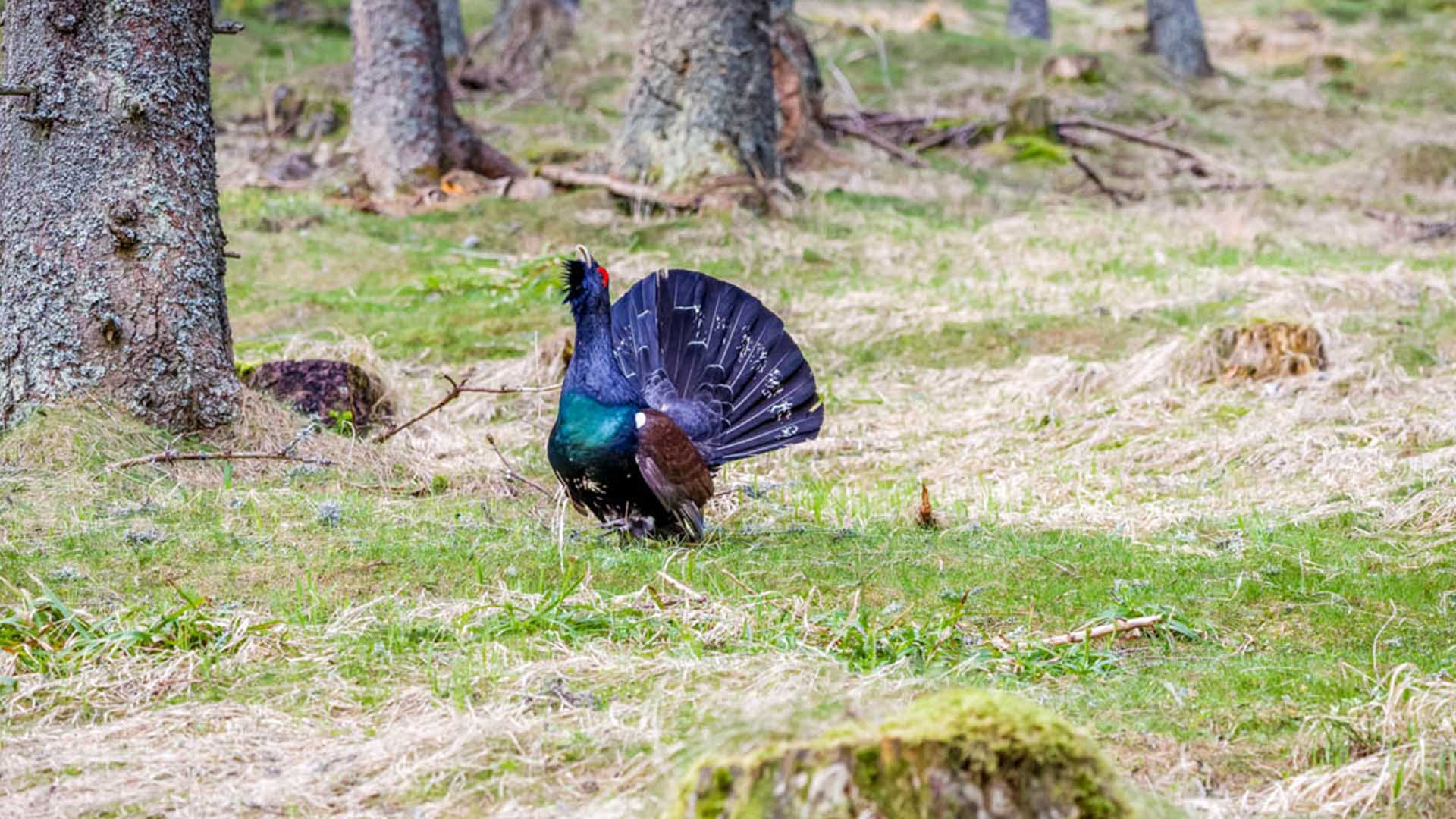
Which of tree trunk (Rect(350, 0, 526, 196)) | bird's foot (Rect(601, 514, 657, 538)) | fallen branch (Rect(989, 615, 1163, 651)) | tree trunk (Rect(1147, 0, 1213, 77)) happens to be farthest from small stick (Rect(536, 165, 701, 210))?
tree trunk (Rect(1147, 0, 1213, 77))

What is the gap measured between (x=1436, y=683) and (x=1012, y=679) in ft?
3.65

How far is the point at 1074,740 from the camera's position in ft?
8.52

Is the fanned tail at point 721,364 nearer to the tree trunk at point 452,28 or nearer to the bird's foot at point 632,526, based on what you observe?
the bird's foot at point 632,526

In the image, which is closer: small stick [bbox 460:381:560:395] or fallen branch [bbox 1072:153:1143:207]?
small stick [bbox 460:381:560:395]

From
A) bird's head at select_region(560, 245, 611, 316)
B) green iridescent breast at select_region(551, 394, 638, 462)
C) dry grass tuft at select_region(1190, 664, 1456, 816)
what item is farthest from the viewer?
bird's head at select_region(560, 245, 611, 316)

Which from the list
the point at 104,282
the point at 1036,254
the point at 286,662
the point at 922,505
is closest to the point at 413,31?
the point at 1036,254

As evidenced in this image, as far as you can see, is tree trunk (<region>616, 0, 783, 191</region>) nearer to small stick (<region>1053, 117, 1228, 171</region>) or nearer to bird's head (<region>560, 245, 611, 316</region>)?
small stick (<region>1053, 117, 1228, 171</region>)

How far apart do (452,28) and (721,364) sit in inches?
728

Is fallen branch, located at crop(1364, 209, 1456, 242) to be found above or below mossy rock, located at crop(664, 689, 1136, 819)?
below

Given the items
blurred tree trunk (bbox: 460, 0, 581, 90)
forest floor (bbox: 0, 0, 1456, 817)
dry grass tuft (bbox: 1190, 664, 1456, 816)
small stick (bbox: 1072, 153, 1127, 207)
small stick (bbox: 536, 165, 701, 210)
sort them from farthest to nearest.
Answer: blurred tree trunk (bbox: 460, 0, 581, 90), small stick (bbox: 1072, 153, 1127, 207), small stick (bbox: 536, 165, 701, 210), forest floor (bbox: 0, 0, 1456, 817), dry grass tuft (bbox: 1190, 664, 1456, 816)

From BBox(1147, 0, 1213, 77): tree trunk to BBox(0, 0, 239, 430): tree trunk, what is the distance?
21.5 metres

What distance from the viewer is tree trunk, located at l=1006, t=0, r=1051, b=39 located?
30109mm

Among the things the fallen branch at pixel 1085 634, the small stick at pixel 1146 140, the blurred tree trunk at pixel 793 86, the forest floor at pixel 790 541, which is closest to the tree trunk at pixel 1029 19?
the small stick at pixel 1146 140

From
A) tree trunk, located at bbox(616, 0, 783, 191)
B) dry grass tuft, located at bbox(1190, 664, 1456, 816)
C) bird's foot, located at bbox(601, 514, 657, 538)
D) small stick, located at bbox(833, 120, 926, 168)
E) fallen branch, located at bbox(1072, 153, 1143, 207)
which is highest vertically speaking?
tree trunk, located at bbox(616, 0, 783, 191)
